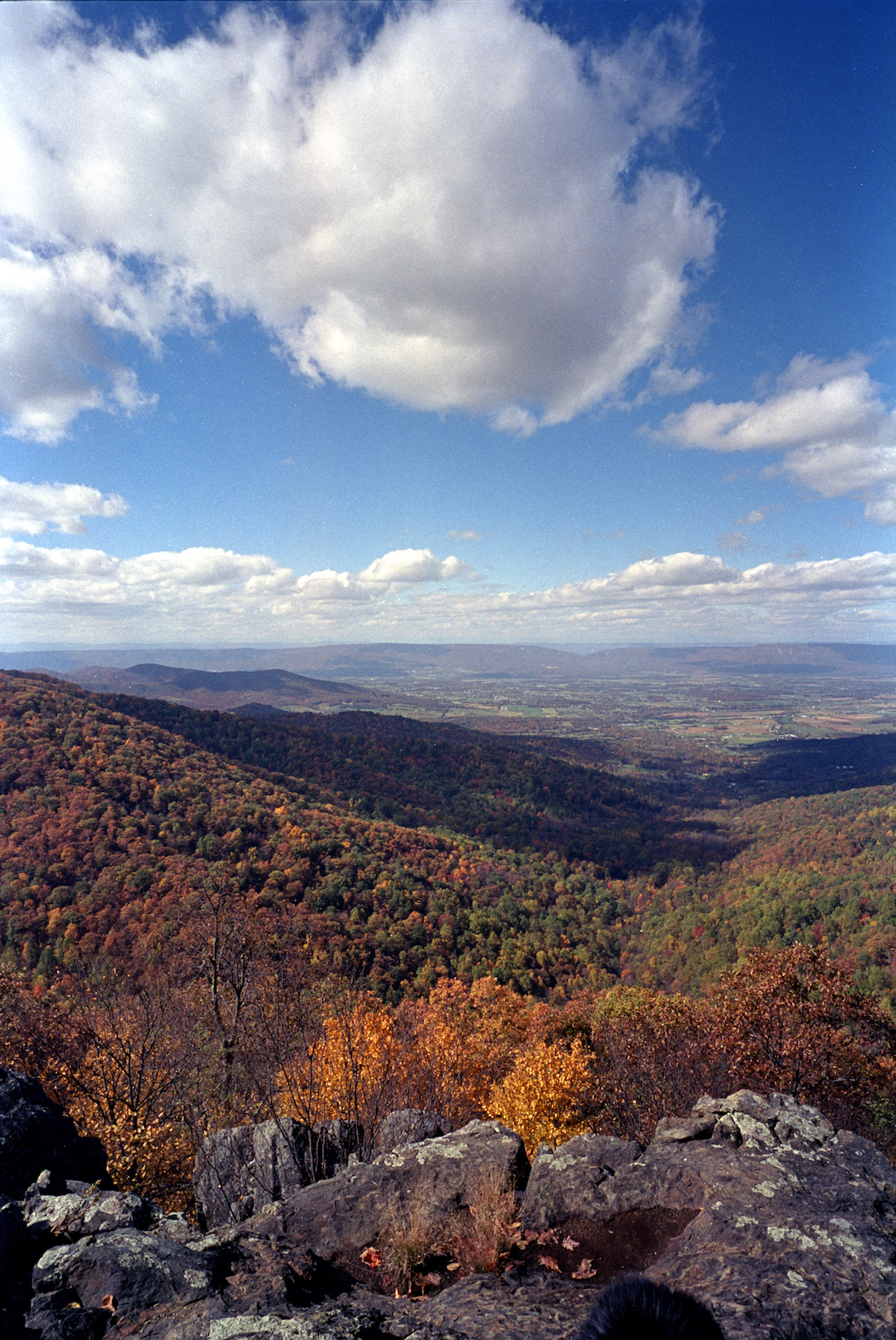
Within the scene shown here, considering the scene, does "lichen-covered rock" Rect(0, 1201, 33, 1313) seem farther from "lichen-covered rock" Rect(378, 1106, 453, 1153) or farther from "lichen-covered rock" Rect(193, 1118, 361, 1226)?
"lichen-covered rock" Rect(378, 1106, 453, 1153)

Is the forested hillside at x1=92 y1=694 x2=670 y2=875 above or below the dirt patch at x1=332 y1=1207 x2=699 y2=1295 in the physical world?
below

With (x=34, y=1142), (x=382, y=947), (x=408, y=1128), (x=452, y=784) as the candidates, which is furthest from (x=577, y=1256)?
(x=452, y=784)

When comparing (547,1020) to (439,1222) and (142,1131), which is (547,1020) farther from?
(439,1222)

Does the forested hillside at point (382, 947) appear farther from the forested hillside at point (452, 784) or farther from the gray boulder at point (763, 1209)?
the gray boulder at point (763, 1209)

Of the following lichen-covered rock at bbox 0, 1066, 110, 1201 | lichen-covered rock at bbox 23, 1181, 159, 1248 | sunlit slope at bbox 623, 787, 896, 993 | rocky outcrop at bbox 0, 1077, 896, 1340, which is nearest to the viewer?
rocky outcrop at bbox 0, 1077, 896, 1340

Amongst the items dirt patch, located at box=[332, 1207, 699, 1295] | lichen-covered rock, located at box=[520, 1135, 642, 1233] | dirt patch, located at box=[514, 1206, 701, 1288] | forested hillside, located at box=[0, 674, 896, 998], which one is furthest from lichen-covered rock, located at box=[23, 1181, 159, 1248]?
forested hillside, located at box=[0, 674, 896, 998]

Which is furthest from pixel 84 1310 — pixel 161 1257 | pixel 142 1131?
pixel 142 1131

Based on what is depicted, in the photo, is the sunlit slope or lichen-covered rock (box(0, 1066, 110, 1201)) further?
the sunlit slope
